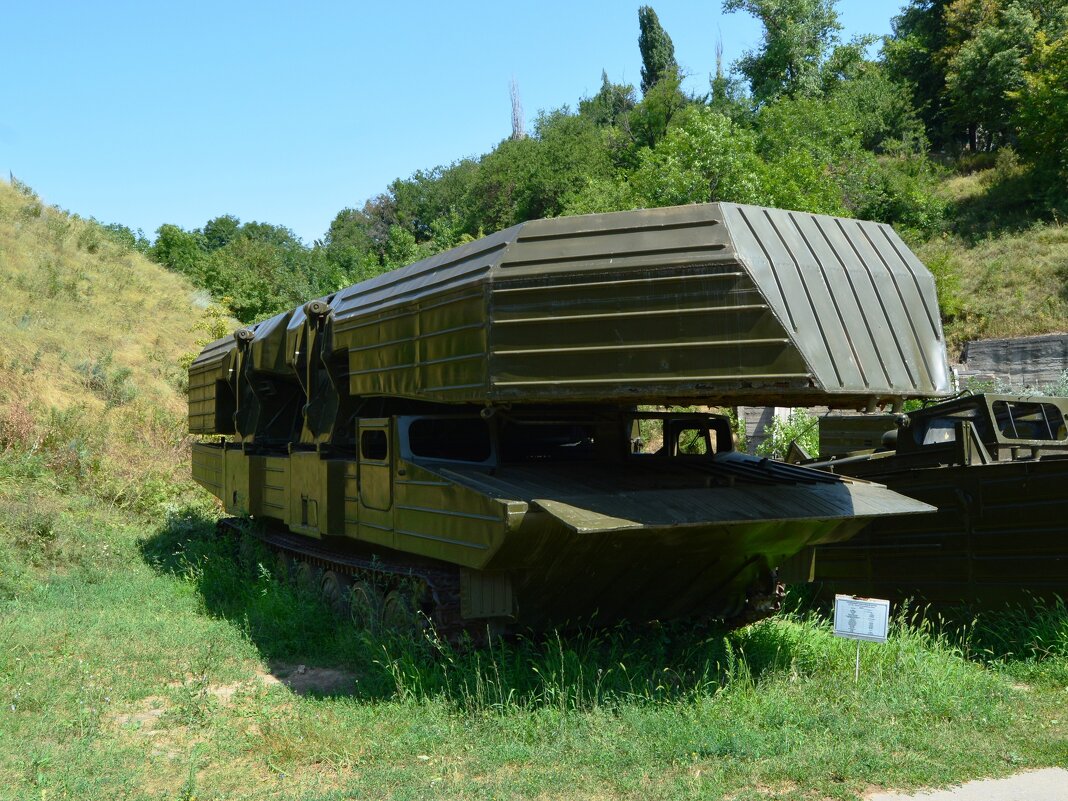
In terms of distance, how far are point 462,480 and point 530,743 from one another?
68.6 inches

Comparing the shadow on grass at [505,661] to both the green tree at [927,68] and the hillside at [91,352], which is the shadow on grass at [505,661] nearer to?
the hillside at [91,352]

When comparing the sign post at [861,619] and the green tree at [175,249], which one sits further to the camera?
the green tree at [175,249]

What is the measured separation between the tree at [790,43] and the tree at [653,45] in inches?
661

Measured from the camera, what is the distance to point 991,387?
765 inches

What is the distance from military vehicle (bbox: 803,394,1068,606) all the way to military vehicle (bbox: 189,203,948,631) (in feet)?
3.05

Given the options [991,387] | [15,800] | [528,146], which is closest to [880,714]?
[15,800]

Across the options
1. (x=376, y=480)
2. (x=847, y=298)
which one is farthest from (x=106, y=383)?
(x=847, y=298)

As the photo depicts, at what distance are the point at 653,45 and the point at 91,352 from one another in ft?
158

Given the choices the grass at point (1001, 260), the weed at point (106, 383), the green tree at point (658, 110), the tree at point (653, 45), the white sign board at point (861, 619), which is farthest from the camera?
the tree at point (653, 45)

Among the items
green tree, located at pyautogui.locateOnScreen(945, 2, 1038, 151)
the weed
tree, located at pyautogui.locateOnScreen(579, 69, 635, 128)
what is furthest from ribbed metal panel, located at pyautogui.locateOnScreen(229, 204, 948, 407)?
tree, located at pyautogui.locateOnScreen(579, 69, 635, 128)

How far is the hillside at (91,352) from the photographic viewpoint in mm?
18000

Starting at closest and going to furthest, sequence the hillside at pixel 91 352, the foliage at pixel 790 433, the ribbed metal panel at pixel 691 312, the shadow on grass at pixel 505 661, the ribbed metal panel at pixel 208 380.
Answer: the ribbed metal panel at pixel 691 312 < the shadow on grass at pixel 505 661 < the ribbed metal panel at pixel 208 380 < the hillside at pixel 91 352 < the foliage at pixel 790 433

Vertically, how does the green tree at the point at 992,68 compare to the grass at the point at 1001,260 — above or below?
above

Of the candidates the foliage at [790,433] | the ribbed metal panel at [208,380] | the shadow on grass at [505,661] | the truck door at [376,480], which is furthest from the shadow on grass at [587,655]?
the foliage at [790,433]
